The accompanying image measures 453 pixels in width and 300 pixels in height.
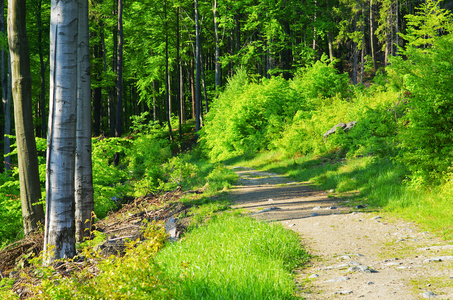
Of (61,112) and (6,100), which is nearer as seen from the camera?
(61,112)

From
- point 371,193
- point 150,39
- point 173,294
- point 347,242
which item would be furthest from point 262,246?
point 150,39

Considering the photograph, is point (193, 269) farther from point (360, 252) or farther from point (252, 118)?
point (252, 118)

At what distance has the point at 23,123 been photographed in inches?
313

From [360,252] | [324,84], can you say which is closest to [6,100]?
[324,84]

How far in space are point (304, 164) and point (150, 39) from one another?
18759mm

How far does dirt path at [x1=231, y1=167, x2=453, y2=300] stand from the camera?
3.47 metres

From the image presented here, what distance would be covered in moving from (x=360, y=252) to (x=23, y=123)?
Result: 295 inches

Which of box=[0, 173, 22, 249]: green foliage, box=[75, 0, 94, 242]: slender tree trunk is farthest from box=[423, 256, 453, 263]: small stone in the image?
box=[0, 173, 22, 249]: green foliage

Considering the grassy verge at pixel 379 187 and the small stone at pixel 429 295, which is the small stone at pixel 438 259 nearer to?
the grassy verge at pixel 379 187

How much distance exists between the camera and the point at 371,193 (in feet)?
26.9

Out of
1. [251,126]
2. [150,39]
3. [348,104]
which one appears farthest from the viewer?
[150,39]

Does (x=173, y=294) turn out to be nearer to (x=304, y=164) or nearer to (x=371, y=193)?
(x=371, y=193)

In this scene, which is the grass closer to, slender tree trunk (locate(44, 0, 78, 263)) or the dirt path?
the dirt path

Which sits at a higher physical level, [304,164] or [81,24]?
[81,24]
